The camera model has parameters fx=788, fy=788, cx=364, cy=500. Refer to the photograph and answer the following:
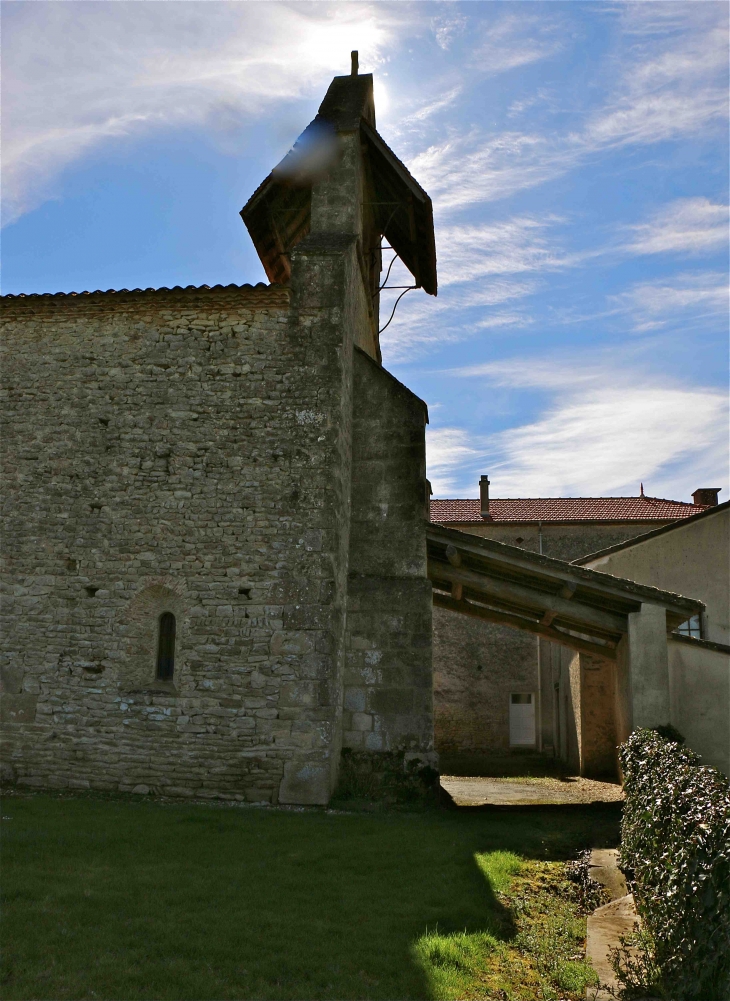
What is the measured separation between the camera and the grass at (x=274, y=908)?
4227mm

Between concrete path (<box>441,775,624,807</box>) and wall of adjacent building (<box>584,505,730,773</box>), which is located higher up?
wall of adjacent building (<box>584,505,730,773</box>)

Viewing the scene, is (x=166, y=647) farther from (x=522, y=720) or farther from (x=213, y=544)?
(x=522, y=720)

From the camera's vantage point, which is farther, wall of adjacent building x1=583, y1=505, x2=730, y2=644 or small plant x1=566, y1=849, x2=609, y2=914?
wall of adjacent building x1=583, y1=505, x2=730, y2=644

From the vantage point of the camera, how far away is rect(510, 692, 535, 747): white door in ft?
74.9

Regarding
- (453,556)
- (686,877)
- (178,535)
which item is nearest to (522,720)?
(453,556)

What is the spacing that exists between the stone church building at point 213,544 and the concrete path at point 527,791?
2852mm

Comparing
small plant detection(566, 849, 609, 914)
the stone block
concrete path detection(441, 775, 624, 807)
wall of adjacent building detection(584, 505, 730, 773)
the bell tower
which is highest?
the bell tower

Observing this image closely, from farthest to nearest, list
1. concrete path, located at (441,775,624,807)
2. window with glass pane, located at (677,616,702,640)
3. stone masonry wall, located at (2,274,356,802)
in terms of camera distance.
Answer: window with glass pane, located at (677,616,702,640)
concrete path, located at (441,775,624,807)
stone masonry wall, located at (2,274,356,802)

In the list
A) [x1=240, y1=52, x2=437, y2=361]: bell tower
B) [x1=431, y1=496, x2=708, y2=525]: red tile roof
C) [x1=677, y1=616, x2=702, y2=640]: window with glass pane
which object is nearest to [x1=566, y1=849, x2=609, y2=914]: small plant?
[x1=240, y1=52, x2=437, y2=361]: bell tower

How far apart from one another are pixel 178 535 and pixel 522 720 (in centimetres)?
1598

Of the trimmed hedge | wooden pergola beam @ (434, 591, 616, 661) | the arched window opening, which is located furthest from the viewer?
wooden pergola beam @ (434, 591, 616, 661)

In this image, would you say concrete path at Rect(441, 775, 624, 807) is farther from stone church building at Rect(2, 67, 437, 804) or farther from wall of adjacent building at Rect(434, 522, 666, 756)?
wall of adjacent building at Rect(434, 522, 666, 756)

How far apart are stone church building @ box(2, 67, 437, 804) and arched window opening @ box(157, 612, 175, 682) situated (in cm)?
2

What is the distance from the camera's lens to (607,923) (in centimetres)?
572
